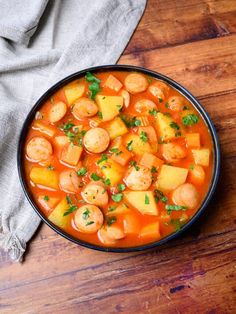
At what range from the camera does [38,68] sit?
311cm

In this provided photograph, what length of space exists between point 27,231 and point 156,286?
835 mm

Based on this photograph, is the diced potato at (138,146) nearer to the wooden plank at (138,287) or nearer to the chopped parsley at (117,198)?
the chopped parsley at (117,198)

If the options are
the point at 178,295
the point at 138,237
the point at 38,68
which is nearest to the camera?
the point at 138,237

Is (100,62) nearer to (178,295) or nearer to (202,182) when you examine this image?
(202,182)

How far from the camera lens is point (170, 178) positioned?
258 centimetres

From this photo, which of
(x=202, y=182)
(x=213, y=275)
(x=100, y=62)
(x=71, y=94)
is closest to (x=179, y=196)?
(x=202, y=182)

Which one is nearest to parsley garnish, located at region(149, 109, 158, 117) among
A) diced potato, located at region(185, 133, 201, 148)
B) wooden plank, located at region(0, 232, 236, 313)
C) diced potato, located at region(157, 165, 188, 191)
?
diced potato, located at region(185, 133, 201, 148)

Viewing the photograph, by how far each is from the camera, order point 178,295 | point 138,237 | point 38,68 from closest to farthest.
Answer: point 138,237
point 178,295
point 38,68

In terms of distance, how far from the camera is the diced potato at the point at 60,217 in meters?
2.52

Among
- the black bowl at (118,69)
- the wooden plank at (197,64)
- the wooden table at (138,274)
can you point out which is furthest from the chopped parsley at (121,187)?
the wooden plank at (197,64)

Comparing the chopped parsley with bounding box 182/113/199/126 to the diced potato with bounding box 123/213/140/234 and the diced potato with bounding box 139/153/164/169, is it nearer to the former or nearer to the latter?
the diced potato with bounding box 139/153/164/169

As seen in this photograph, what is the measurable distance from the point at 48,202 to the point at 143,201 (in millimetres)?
526

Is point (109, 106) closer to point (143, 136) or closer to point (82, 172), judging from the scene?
point (143, 136)

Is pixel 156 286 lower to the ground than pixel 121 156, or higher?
lower
